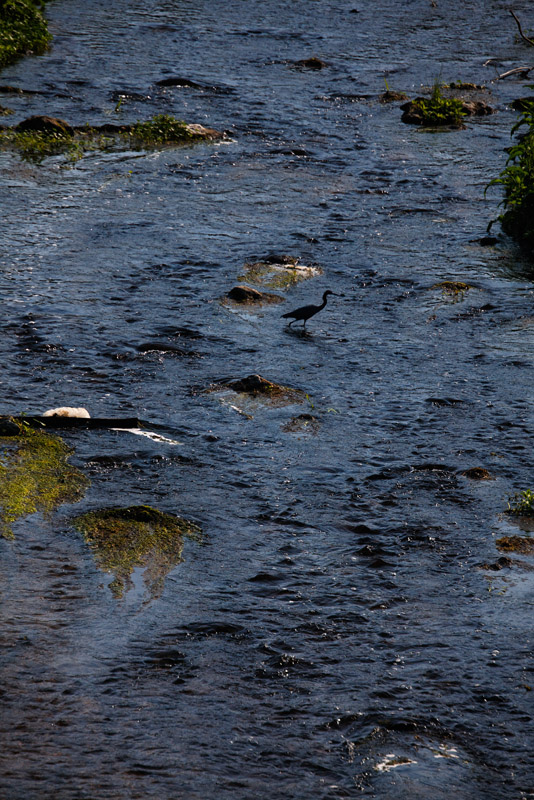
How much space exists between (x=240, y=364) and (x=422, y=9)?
561 inches

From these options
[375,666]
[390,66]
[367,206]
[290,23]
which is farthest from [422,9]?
[375,666]

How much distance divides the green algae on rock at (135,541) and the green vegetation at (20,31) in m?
9.88

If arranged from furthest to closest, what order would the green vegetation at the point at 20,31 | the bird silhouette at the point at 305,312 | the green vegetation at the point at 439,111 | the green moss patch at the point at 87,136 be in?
the green vegetation at the point at 20,31, the green vegetation at the point at 439,111, the green moss patch at the point at 87,136, the bird silhouette at the point at 305,312

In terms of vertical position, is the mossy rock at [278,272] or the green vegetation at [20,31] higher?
the green vegetation at [20,31]

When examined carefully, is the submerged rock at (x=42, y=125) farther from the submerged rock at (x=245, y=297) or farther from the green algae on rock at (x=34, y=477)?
the green algae on rock at (x=34, y=477)

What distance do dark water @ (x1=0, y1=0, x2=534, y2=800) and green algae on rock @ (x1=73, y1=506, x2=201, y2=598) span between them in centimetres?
7

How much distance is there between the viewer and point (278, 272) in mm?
7977

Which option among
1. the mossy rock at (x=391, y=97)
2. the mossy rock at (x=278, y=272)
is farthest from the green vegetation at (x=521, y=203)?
the mossy rock at (x=391, y=97)

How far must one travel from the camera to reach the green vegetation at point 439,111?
12078mm

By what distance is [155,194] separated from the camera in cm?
938

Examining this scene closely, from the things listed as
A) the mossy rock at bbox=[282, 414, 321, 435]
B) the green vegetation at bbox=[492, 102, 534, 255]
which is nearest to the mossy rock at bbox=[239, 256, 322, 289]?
the green vegetation at bbox=[492, 102, 534, 255]

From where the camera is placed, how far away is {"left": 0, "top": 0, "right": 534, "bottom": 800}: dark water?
3.52m

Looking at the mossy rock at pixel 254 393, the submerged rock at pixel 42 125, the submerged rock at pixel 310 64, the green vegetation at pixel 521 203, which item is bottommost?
the mossy rock at pixel 254 393

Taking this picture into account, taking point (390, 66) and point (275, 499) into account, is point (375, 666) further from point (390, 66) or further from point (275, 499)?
point (390, 66)
